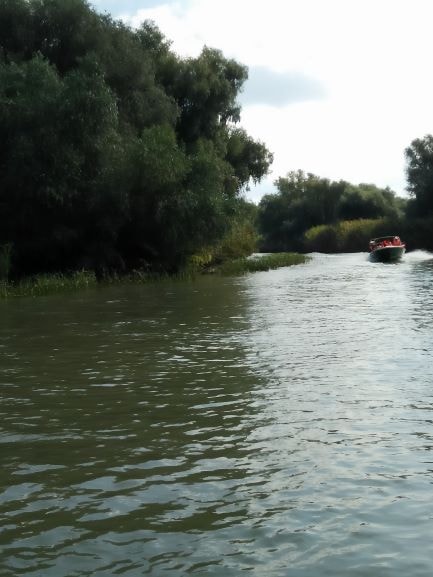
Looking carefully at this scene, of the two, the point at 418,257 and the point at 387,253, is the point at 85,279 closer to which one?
the point at 387,253

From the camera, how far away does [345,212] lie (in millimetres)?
109938

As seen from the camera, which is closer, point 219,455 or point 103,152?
point 219,455

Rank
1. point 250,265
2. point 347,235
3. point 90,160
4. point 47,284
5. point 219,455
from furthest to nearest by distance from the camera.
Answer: point 347,235, point 250,265, point 90,160, point 47,284, point 219,455

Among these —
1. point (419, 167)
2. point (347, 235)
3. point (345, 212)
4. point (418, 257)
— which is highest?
point (419, 167)

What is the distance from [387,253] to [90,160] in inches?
1052

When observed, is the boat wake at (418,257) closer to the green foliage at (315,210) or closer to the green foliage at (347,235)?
the green foliage at (347,235)

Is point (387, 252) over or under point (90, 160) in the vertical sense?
under

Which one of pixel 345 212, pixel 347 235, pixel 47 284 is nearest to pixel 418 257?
pixel 347 235

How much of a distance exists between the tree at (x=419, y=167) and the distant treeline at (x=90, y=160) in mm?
41221

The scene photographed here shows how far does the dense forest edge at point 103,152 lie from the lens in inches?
1294

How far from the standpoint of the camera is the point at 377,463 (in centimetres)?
680

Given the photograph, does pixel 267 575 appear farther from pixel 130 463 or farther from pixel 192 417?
pixel 192 417

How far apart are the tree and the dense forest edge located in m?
36.1

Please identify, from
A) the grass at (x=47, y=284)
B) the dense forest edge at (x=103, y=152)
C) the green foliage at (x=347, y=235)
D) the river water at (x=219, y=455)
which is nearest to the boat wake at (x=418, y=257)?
the green foliage at (x=347, y=235)
